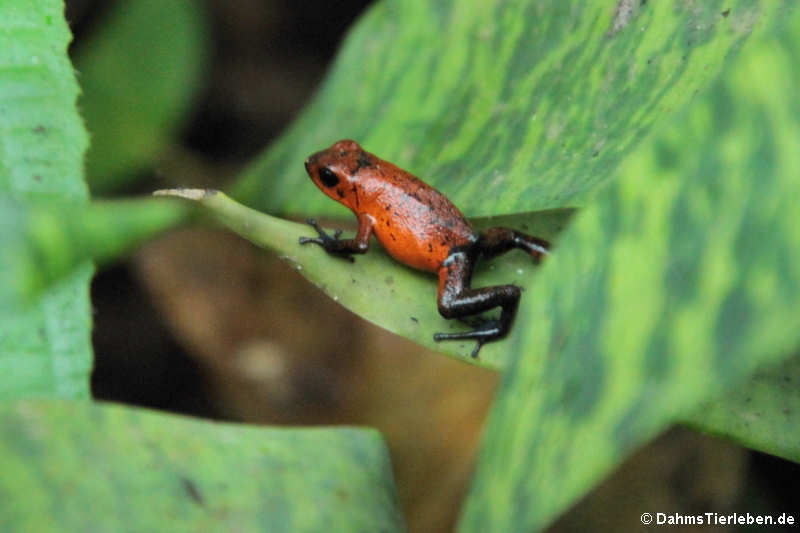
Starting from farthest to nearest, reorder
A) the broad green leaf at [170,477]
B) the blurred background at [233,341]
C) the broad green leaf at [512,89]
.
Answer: the blurred background at [233,341], the broad green leaf at [512,89], the broad green leaf at [170,477]

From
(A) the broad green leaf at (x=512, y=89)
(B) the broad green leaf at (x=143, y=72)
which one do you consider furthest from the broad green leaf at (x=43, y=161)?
(B) the broad green leaf at (x=143, y=72)

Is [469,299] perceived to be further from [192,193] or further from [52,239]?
[52,239]

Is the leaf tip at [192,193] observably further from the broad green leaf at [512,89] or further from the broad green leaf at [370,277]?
the broad green leaf at [512,89]

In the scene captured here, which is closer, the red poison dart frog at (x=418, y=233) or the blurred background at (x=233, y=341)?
the red poison dart frog at (x=418, y=233)

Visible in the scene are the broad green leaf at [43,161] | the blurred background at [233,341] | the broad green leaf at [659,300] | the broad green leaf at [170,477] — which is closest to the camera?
the broad green leaf at [659,300]

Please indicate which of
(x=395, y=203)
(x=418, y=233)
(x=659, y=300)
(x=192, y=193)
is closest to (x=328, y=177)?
(x=395, y=203)

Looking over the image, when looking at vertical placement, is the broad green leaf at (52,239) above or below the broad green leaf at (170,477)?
above

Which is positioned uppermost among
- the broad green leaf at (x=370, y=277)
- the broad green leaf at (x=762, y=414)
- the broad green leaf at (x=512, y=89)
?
the broad green leaf at (x=512, y=89)

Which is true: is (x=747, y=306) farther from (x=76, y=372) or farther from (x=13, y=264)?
(x=76, y=372)
